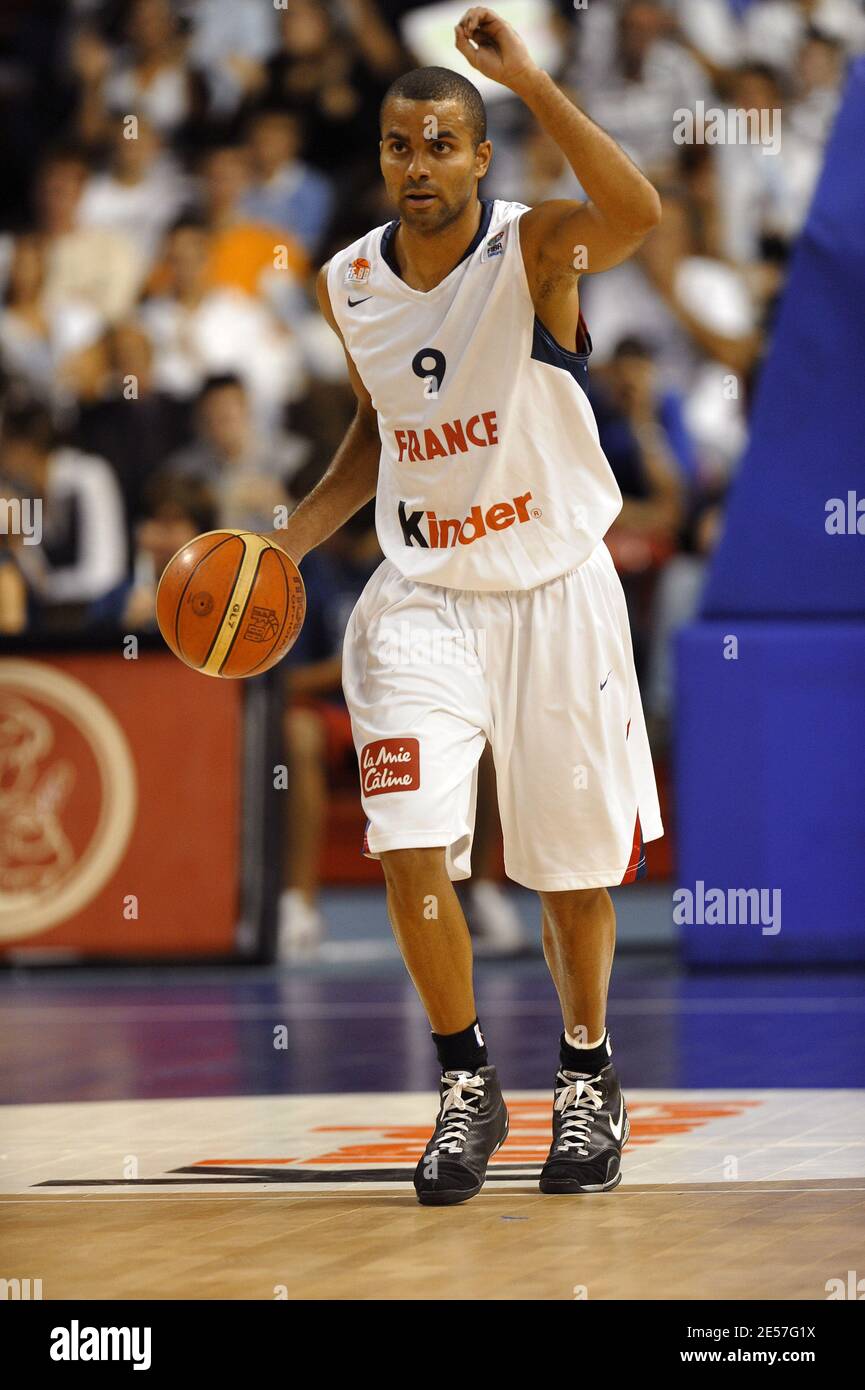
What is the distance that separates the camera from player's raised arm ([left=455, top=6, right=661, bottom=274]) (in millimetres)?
4293

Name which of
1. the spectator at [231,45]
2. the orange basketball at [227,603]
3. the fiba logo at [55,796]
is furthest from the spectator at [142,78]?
the orange basketball at [227,603]

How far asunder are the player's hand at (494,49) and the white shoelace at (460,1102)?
2067 mm

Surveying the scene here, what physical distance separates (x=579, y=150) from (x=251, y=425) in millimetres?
8704

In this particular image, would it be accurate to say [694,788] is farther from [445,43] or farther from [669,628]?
[445,43]

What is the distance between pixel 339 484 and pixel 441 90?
3.17ft

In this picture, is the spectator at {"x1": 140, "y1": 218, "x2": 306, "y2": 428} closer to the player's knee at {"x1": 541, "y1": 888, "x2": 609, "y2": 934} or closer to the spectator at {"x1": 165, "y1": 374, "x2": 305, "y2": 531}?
the spectator at {"x1": 165, "y1": 374, "x2": 305, "y2": 531}

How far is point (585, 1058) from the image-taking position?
484 cm

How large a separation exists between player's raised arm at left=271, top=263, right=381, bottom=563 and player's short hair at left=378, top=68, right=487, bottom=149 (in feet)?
1.73

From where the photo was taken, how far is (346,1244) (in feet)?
13.1

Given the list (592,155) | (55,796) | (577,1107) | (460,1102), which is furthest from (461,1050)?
(55,796)

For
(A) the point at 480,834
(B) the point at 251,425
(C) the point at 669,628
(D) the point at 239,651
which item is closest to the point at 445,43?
(B) the point at 251,425

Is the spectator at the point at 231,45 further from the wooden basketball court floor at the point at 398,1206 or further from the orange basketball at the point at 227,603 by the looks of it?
the orange basketball at the point at 227,603

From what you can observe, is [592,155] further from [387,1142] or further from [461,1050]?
[387,1142]

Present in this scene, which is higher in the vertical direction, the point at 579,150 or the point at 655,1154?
the point at 579,150
